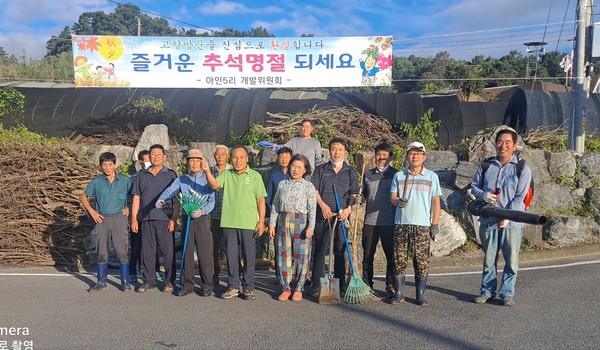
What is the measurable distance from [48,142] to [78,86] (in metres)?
4.93

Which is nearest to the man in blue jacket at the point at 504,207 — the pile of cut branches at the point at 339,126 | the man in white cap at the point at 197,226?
the man in white cap at the point at 197,226

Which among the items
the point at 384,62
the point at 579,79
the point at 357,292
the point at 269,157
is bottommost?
the point at 357,292

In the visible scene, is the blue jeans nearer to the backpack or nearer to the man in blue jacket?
the man in blue jacket

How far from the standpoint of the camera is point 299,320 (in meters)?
5.20

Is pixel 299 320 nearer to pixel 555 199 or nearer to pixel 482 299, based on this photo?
pixel 482 299

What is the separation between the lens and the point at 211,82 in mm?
13203

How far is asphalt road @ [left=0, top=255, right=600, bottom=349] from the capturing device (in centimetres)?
458

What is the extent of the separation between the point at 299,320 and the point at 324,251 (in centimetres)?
112

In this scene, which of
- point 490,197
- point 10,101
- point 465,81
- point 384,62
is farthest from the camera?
point 465,81

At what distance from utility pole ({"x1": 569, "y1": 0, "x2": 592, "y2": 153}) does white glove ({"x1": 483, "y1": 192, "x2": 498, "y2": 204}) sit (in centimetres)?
603

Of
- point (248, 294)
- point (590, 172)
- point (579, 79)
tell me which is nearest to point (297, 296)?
point (248, 294)

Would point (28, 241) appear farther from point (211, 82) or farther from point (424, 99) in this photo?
point (424, 99)

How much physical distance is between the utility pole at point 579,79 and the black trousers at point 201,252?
7.81 meters

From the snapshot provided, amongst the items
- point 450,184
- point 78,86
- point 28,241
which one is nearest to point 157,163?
point 28,241
